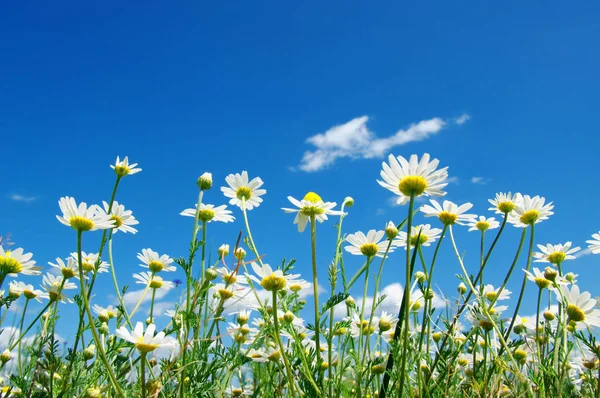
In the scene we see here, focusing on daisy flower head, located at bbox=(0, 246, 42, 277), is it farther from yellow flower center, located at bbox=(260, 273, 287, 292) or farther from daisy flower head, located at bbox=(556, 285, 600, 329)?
daisy flower head, located at bbox=(556, 285, 600, 329)

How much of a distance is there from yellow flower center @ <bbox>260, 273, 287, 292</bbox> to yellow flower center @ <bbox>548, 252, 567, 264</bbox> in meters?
1.84

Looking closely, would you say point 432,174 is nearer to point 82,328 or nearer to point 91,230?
point 91,230

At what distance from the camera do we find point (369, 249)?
2.49 meters

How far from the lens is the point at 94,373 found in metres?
2.20

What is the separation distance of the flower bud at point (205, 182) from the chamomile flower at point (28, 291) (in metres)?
1.18

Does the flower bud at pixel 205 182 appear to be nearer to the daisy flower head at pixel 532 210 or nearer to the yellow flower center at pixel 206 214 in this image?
the yellow flower center at pixel 206 214

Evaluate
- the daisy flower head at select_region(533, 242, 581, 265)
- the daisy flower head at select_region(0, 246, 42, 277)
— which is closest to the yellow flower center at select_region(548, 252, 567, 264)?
the daisy flower head at select_region(533, 242, 581, 265)

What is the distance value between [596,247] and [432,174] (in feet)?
4.76

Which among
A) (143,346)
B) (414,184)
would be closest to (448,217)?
(414,184)

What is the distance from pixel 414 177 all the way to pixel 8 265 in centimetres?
167

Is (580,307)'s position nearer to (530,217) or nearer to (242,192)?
(530,217)

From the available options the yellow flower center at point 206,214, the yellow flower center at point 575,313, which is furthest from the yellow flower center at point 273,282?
the yellow flower center at point 575,313

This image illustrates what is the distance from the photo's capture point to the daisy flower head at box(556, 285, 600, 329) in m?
A: 2.52

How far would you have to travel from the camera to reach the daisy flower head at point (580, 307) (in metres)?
2.52
